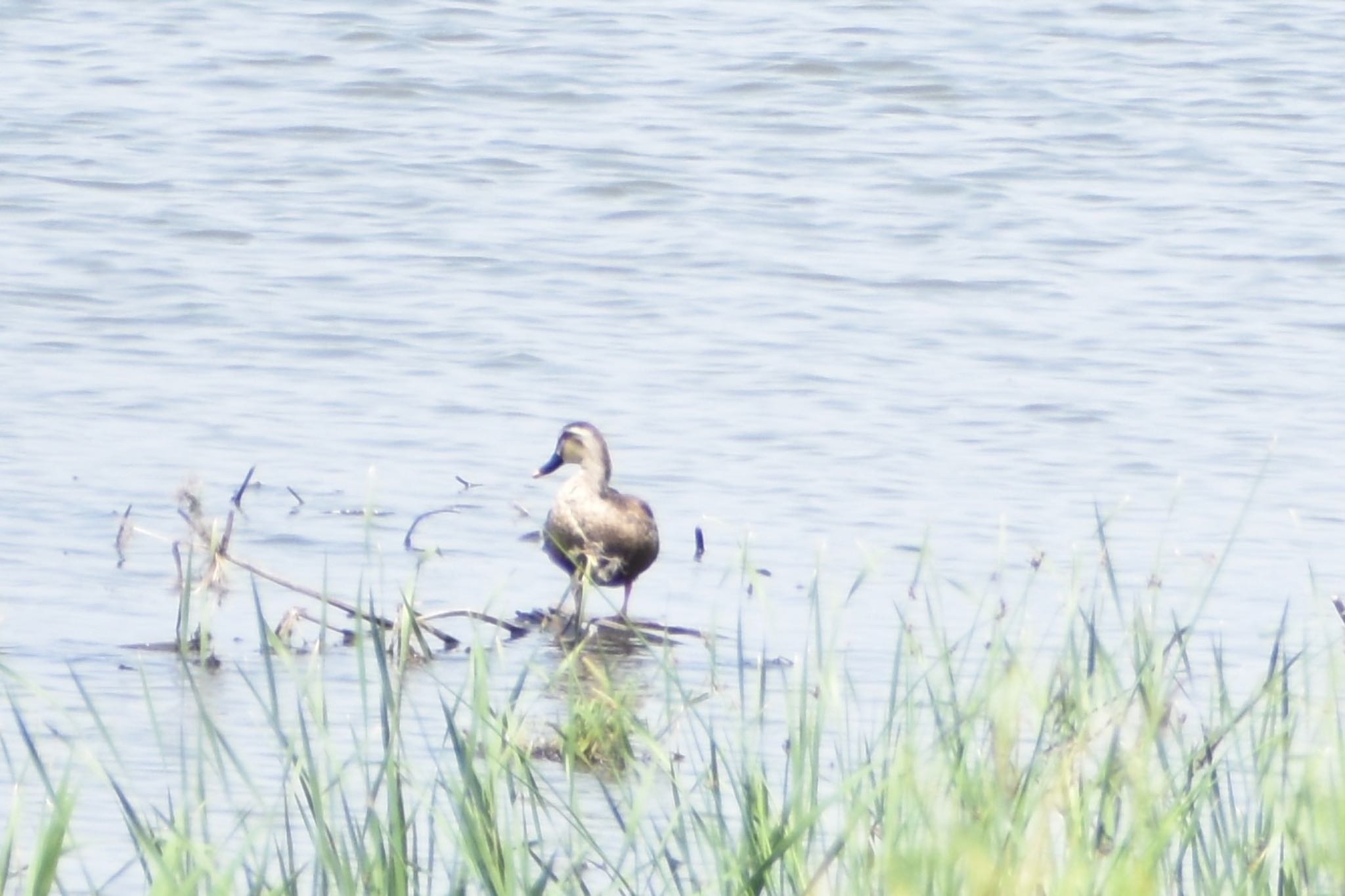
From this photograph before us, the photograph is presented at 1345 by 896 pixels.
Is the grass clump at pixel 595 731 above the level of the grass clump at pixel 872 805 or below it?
below

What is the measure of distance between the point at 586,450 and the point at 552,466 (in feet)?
1.32

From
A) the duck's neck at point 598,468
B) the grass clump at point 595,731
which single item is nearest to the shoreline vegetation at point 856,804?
the grass clump at point 595,731

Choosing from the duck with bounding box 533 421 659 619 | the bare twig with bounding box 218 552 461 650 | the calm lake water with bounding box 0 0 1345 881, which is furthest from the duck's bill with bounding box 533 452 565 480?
the bare twig with bounding box 218 552 461 650

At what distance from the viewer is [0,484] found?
785 centimetres

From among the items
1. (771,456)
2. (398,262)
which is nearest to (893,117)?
(398,262)

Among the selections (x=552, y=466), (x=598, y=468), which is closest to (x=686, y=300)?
(x=552, y=466)

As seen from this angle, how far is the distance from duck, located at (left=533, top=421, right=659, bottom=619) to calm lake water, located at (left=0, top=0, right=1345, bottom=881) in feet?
0.41

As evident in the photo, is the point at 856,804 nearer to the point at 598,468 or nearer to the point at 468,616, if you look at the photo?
the point at 468,616

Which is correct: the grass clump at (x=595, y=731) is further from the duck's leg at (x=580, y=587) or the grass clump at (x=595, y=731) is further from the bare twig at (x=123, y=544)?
the bare twig at (x=123, y=544)

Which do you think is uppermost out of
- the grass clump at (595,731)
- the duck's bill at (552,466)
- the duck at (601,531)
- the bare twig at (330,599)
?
the grass clump at (595,731)

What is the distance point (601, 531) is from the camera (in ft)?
23.2

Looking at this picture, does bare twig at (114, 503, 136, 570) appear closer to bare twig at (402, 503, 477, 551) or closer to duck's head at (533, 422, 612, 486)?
bare twig at (402, 503, 477, 551)

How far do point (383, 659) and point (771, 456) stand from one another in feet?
18.8

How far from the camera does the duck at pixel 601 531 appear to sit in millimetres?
6980
